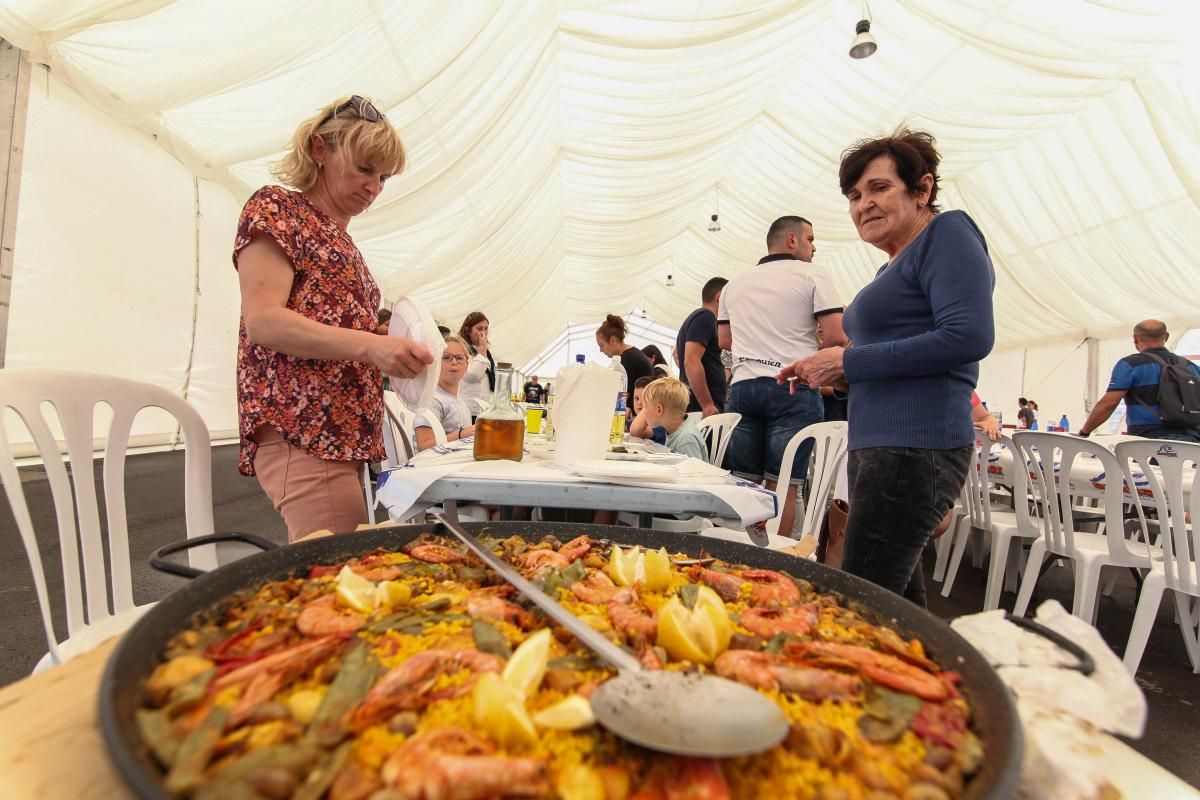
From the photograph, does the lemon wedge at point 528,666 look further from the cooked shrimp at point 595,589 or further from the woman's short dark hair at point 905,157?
the woman's short dark hair at point 905,157

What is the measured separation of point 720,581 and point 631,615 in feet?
0.62

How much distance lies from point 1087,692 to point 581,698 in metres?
0.41

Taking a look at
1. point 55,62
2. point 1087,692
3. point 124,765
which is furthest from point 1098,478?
point 55,62

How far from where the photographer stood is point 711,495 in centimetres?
114

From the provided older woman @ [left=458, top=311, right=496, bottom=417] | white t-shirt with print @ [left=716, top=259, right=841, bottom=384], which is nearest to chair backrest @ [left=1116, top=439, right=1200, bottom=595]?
white t-shirt with print @ [left=716, top=259, right=841, bottom=384]

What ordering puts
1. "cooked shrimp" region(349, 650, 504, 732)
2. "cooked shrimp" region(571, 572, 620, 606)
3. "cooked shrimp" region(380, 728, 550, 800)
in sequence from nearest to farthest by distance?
"cooked shrimp" region(380, 728, 550, 800) < "cooked shrimp" region(349, 650, 504, 732) < "cooked shrimp" region(571, 572, 620, 606)

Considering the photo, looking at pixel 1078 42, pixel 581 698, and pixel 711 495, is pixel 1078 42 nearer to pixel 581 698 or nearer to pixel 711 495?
pixel 711 495

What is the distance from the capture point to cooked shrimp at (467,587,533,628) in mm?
641

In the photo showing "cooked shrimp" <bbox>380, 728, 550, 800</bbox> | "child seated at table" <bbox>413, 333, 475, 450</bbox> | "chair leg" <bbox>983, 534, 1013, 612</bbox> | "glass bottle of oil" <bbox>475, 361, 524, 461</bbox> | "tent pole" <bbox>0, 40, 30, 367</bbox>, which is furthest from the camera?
"tent pole" <bbox>0, 40, 30, 367</bbox>

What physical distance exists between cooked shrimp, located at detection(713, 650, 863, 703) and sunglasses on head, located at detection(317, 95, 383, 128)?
1.34 meters

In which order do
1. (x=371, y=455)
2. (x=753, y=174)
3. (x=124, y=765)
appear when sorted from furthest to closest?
(x=753, y=174), (x=371, y=455), (x=124, y=765)

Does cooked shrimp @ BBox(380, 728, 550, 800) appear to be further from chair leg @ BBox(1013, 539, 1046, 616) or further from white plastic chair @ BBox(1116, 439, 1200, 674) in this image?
chair leg @ BBox(1013, 539, 1046, 616)

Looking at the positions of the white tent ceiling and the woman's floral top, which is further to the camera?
the white tent ceiling

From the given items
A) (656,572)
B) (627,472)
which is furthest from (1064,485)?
(656,572)
